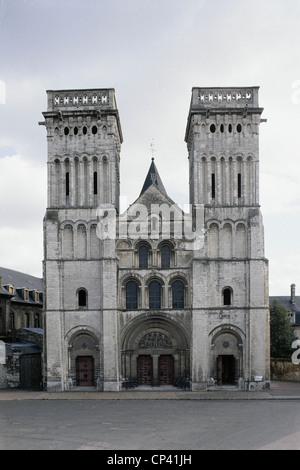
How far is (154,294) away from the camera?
1490 inches

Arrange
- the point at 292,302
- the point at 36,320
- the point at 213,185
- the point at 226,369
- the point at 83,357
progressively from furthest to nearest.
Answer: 1. the point at 292,302
2. the point at 36,320
3. the point at 213,185
4. the point at 83,357
5. the point at 226,369

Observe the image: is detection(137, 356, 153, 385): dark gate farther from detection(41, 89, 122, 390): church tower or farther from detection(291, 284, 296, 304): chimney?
detection(291, 284, 296, 304): chimney

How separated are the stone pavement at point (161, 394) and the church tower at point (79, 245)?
4.70 feet

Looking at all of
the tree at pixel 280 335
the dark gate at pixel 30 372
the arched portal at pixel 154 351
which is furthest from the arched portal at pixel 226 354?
the tree at pixel 280 335

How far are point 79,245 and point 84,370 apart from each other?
9.27 metres

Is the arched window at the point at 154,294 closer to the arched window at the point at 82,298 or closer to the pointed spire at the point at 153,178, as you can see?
the arched window at the point at 82,298

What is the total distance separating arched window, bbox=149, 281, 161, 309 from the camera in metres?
37.8

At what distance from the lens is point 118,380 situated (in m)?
36.3

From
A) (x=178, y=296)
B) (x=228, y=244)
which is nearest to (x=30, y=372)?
(x=178, y=296)

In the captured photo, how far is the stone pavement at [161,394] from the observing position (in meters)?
33.2

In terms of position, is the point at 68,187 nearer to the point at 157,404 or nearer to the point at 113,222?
the point at 113,222

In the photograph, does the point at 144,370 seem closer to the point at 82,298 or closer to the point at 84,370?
the point at 84,370

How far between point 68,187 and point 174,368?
15852 millimetres
